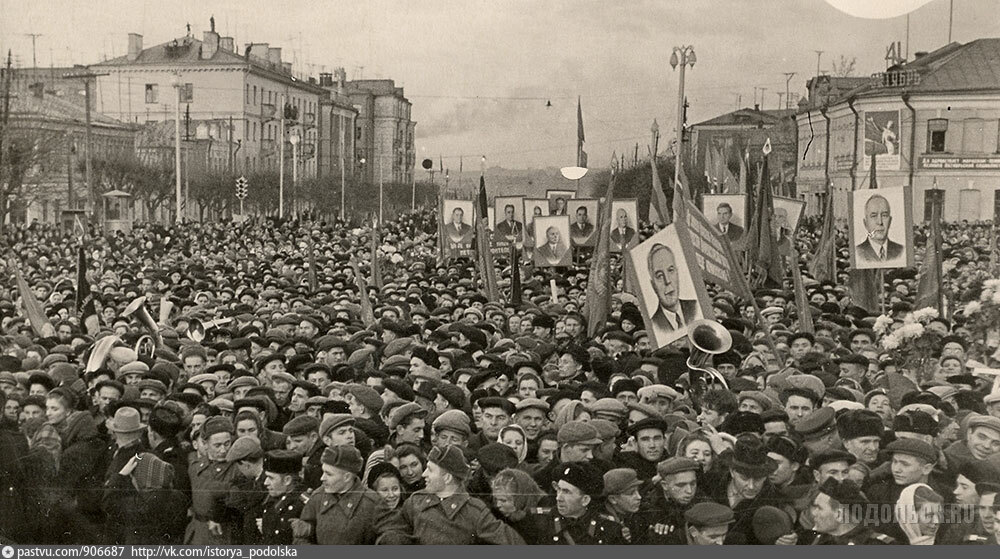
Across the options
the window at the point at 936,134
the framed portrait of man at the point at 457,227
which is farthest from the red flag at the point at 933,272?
the framed portrait of man at the point at 457,227

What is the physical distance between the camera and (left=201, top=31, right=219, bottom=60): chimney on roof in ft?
29.3

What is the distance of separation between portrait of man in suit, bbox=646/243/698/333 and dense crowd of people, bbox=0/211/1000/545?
33cm

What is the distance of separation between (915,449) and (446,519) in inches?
85.4

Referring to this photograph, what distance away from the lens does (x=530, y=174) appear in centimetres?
1005

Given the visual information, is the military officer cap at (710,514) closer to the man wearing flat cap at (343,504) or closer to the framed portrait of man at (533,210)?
the man wearing flat cap at (343,504)

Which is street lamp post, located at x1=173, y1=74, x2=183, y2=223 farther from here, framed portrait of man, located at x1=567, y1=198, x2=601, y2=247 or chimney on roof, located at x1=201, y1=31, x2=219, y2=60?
framed portrait of man, located at x1=567, y1=198, x2=601, y2=247

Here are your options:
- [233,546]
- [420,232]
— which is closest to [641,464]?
[233,546]

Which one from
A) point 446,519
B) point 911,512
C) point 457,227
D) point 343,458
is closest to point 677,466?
point 446,519

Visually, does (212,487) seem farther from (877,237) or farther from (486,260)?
(486,260)

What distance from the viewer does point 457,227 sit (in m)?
14.8


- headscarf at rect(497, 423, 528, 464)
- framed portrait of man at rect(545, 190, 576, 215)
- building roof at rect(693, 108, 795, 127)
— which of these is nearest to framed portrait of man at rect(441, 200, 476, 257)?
framed portrait of man at rect(545, 190, 576, 215)

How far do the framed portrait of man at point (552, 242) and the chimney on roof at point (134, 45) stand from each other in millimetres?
4244

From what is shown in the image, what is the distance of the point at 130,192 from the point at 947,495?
6.70 meters

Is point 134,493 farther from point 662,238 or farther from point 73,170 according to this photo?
point 73,170
